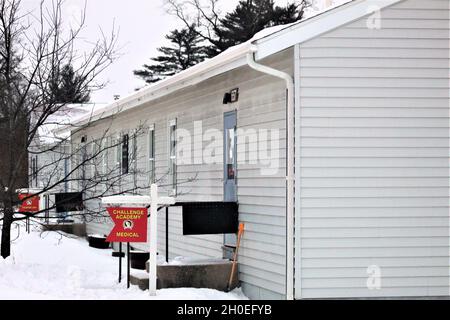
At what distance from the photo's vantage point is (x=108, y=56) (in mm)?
14016

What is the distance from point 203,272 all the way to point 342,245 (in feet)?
7.77

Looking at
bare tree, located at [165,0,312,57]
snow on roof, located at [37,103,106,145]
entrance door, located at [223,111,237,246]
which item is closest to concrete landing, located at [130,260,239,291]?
entrance door, located at [223,111,237,246]

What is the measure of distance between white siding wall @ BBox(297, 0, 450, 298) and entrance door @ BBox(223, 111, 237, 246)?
8.08 feet

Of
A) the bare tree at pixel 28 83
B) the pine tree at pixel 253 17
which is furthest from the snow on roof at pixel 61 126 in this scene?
the pine tree at pixel 253 17

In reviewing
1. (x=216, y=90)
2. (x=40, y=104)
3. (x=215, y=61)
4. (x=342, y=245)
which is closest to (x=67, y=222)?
(x=40, y=104)

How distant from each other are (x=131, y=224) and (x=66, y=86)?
390cm

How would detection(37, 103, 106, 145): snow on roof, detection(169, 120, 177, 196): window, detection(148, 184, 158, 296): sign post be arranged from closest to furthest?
detection(148, 184, 158, 296): sign post, detection(169, 120, 177, 196): window, detection(37, 103, 106, 145): snow on roof

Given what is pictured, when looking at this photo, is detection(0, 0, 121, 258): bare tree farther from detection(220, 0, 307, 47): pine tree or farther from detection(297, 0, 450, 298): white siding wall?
detection(220, 0, 307, 47): pine tree

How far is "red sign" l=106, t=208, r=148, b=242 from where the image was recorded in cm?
1077

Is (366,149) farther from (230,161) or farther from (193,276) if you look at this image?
(193,276)

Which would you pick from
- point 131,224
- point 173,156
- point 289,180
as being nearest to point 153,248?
point 131,224

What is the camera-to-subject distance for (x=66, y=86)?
13.7 m

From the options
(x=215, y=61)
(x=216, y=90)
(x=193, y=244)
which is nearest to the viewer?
(x=215, y=61)

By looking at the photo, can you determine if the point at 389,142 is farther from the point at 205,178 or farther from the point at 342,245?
the point at 205,178
